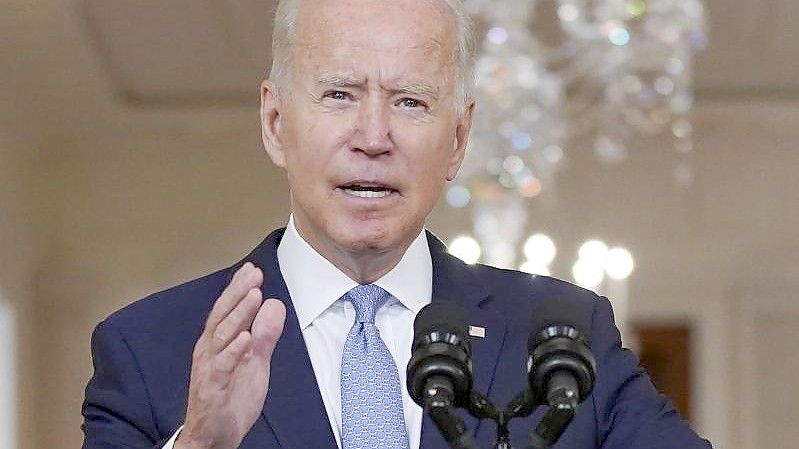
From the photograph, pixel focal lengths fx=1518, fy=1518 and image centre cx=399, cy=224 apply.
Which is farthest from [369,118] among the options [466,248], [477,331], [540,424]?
[466,248]

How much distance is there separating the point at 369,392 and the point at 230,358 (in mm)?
428

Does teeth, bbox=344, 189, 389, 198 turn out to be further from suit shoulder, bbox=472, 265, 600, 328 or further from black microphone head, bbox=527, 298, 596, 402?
black microphone head, bbox=527, 298, 596, 402

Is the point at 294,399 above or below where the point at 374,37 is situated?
below

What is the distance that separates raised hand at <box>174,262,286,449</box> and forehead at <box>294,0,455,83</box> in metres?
0.47

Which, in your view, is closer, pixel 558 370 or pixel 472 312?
pixel 558 370

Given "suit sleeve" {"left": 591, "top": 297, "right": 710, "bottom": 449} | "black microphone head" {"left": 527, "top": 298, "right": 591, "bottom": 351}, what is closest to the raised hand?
"black microphone head" {"left": 527, "top": 298, "right": 591, "bottom": 351}

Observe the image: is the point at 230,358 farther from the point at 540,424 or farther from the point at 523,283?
the point at 523,283

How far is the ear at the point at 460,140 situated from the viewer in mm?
2111

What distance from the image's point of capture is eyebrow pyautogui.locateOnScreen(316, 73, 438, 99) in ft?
6.38

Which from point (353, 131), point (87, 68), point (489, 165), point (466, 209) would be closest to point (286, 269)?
point (353, 131)

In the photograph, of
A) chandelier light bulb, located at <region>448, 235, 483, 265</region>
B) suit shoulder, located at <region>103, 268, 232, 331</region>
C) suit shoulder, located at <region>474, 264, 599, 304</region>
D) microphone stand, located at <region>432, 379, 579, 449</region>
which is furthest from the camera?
chandelier light bulb, located at <region>448, 235, 483, 265</region>

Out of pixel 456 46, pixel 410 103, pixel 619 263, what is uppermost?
pixel 619 263

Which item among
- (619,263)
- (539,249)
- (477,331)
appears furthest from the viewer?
(539,249)

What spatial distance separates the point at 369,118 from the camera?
1.92 metres
